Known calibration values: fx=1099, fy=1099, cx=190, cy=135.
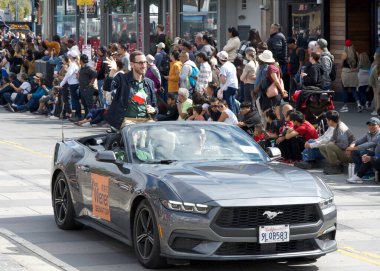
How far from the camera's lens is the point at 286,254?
9852 mm

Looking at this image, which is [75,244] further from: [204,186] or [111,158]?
[204,186]

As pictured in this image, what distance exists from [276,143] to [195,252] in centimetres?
963

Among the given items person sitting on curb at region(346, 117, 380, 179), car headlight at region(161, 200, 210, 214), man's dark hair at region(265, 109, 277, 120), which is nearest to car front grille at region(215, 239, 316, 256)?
car headlight at region(161, 200, 210, 214)

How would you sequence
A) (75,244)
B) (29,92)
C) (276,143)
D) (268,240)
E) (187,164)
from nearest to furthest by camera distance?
(268,240)
(187,164)
(75,244)
(276,143)
(29,92)

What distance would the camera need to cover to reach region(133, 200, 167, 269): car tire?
398 inches

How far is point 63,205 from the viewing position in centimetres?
1281

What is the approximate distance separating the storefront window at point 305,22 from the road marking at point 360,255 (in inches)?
681

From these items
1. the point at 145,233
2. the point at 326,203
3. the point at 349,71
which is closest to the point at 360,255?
the point at 326,203

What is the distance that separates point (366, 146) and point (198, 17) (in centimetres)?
1952

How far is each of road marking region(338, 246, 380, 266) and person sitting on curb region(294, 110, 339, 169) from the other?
6.72 meters

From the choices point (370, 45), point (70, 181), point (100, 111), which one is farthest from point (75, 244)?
point (370, 45)

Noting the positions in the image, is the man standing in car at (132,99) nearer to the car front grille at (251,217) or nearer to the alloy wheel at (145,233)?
the alloy wheel at (145,233)

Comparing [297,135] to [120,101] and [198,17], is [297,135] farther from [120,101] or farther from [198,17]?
[198,17]

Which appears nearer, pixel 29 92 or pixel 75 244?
pixel 75 244
